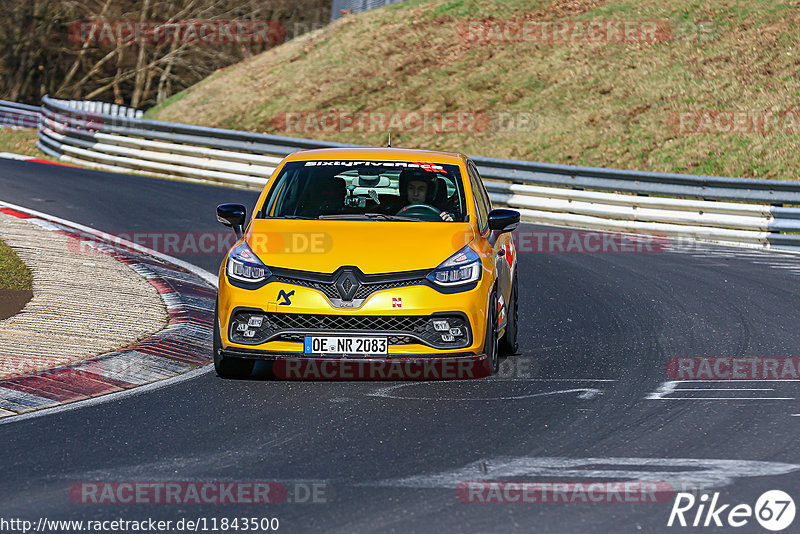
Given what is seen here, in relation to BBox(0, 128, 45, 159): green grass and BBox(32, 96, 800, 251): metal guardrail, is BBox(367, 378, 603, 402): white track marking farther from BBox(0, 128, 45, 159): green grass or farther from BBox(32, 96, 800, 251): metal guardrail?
BBox(0, 128, 45, 159): green grass

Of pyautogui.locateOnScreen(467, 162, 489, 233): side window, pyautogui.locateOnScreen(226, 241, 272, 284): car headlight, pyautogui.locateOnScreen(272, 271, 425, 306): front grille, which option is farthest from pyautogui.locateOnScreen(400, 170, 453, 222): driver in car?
pyautogui.locateOnScreen(226, 241, 272, 284): car headlight

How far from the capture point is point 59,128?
89.7ft

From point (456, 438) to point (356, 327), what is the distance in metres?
1.41

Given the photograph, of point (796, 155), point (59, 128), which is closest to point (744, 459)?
point (796, 155)

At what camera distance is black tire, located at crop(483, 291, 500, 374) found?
8555 millimetres

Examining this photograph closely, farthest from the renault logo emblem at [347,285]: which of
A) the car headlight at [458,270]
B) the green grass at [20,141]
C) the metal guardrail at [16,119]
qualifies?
the metal guardrail at [16,119]

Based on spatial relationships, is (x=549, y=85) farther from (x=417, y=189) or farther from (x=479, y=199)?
(x=417, y=189)

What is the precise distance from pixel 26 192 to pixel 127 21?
30.3 metres

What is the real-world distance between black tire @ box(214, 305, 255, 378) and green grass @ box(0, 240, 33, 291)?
3.86 meters

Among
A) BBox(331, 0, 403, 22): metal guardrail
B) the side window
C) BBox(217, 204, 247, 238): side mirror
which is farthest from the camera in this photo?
BBox(331, 0, 403, 22): metal guardrail

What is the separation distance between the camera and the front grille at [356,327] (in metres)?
8.23

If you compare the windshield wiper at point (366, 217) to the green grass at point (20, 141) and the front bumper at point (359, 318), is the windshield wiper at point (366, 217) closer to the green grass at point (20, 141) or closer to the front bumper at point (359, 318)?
the front bumper at point (359, 318)

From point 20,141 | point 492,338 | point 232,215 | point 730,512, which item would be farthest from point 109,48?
point 730,512

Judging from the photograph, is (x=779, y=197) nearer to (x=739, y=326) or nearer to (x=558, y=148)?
(x=739, y=326)
